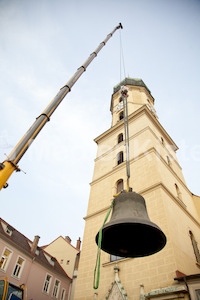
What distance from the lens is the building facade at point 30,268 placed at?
18.0m

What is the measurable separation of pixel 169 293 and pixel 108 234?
516cm

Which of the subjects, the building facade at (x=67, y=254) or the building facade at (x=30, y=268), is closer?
the building facade at (x=30, y=268)

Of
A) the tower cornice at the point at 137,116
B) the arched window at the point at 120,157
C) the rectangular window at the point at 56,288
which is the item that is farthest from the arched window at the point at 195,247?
the rectangular window at the point at 56,288

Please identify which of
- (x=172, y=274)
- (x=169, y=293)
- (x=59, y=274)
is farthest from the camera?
(x=59, y=274)

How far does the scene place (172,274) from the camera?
7.90 metres

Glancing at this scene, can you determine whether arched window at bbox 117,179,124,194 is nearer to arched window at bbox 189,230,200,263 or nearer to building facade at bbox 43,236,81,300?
arched window at bbox 189,230,200,263

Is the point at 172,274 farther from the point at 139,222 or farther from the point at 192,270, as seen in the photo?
the point at 139,222

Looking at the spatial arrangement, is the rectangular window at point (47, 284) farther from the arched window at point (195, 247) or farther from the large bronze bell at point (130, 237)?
the large bronze bell at point (130, 237)

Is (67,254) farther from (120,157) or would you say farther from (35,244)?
(120,157)

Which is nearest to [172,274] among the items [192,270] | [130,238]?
[192,270]

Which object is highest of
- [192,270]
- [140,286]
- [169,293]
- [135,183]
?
[135,183]

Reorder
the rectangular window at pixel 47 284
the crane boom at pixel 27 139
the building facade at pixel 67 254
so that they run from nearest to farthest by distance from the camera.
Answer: the crane boom at pixel 27 139
the rectangular window at pixel 47 284
the building facade at pixel 67 254

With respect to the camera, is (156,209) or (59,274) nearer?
(156,209)

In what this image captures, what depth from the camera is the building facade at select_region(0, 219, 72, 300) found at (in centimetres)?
1803
